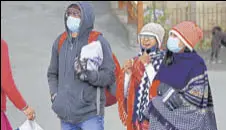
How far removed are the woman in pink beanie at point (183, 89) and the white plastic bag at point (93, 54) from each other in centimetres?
56

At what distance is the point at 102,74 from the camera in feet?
16.9

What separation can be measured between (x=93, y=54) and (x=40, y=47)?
8823 millimetres

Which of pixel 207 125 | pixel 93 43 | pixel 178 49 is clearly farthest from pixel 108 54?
pixel 207 125

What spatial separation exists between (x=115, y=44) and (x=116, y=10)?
2695mm

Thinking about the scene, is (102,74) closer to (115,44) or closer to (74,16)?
(74,16)

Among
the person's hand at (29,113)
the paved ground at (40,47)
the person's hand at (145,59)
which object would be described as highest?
the person's hand at (145,59)

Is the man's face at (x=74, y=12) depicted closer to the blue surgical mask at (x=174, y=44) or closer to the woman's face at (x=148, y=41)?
the woman's face at (x=148, y=41)

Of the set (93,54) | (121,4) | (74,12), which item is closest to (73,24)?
(74,12)

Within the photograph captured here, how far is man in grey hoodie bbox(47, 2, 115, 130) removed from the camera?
512 centimetres

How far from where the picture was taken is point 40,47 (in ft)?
45.2

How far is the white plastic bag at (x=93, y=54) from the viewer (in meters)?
5.08

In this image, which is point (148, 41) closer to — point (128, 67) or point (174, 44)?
point (128, 67)

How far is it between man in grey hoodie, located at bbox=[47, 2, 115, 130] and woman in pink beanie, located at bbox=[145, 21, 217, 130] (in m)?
0.54

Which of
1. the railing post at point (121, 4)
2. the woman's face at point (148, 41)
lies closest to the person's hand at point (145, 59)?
the woman's face at point (148, 41)
